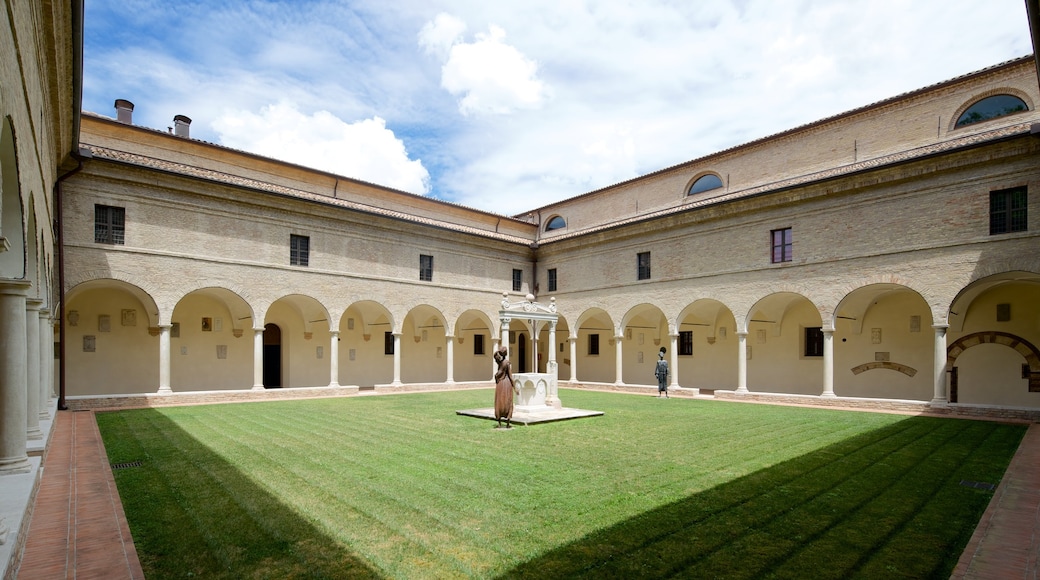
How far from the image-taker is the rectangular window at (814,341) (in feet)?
69.8

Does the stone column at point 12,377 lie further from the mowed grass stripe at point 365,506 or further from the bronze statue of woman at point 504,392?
the bronze statue of woman at point 504,392

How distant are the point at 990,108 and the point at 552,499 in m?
19.6

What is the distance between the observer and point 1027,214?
46.2ft

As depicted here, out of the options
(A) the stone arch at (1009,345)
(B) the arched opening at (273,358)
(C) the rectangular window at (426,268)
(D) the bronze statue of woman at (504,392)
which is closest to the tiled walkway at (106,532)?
(D) the bronze statue of woman at (504,392)

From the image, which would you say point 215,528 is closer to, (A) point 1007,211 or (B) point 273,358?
(A) point 1007,211

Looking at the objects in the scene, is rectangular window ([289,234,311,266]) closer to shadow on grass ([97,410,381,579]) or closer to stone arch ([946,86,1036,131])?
shadow on grass ([97,410,381,579])

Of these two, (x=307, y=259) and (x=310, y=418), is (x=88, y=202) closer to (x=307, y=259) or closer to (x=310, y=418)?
(x=307, y=259)

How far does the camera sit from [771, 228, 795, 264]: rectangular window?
1884 centimetres

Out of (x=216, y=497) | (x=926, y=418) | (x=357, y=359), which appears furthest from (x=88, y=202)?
(x=926, y=418)

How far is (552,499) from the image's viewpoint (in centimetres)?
630

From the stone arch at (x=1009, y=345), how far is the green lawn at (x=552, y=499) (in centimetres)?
624

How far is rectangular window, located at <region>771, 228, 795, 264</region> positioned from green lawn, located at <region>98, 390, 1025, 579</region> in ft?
26.5

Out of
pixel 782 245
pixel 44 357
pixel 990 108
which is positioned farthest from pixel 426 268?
pixel 990 108

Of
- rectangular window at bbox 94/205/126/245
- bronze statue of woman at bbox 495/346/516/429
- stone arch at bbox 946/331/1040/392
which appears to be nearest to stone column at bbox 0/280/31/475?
bronze statue of woman at bbox 495/346/516/429
